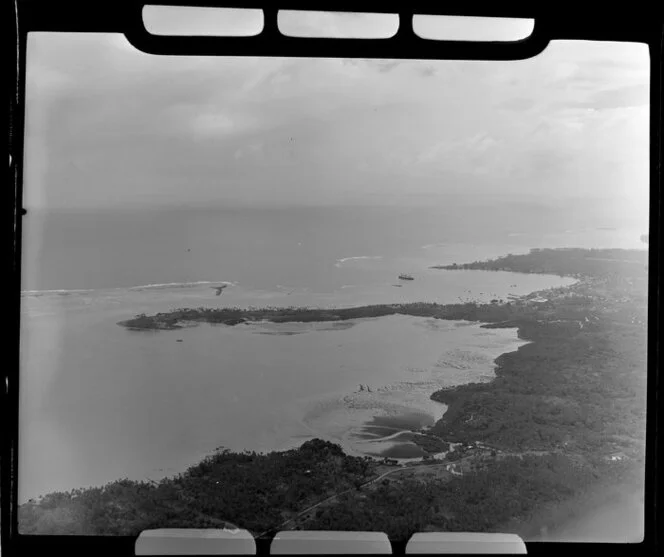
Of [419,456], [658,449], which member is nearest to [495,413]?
[419,456]

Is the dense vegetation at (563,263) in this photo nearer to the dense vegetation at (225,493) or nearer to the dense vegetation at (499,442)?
the dense vegetation at (499,442)

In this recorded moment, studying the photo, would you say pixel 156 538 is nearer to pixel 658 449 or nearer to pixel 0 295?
pixel 0 295

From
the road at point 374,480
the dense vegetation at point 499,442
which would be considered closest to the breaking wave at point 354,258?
the dense vegetation at point 499,442

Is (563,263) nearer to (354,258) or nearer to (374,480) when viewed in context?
(354,258)

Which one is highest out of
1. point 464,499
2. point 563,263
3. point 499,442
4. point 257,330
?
point 563,263

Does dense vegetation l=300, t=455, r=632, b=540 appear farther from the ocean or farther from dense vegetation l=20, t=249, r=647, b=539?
the ocean

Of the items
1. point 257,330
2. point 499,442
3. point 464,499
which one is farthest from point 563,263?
point 257,330
